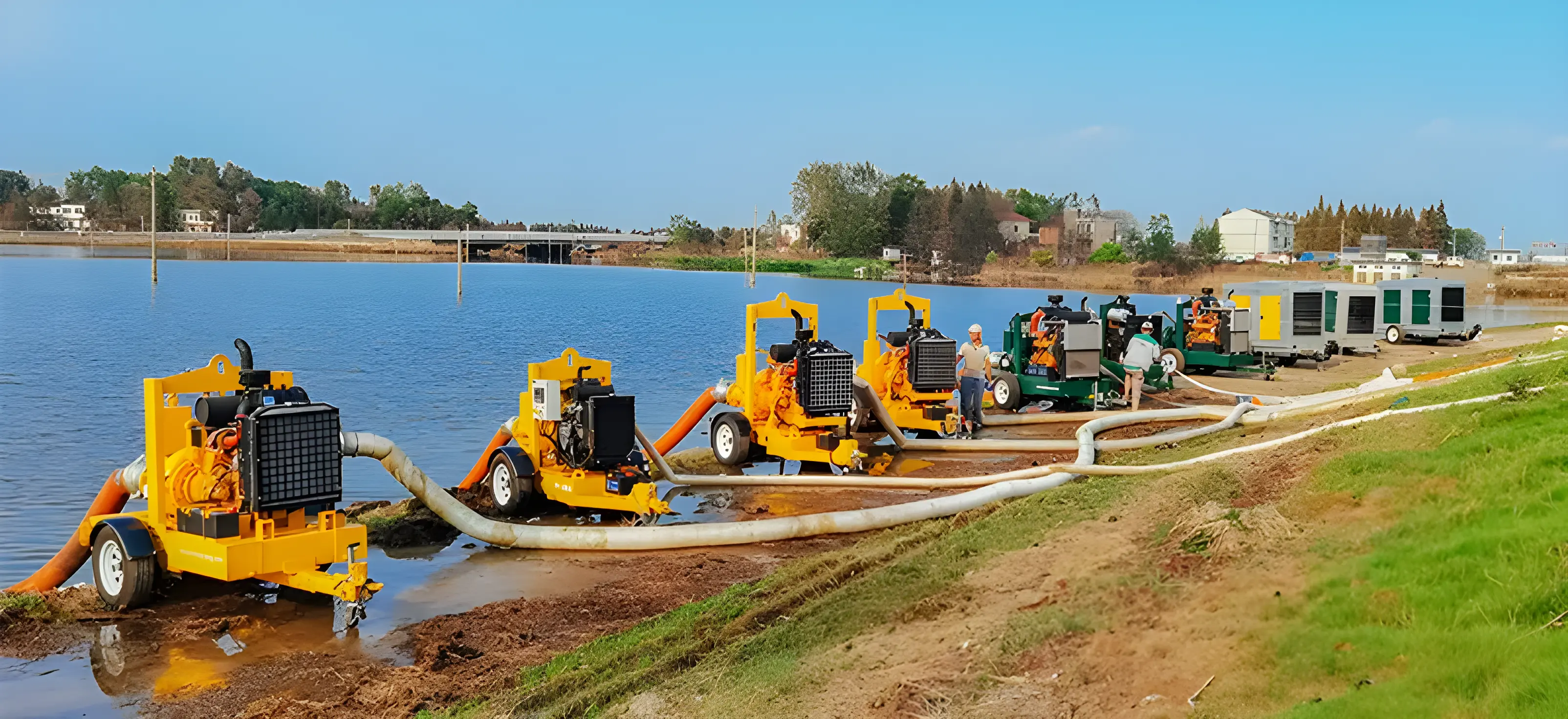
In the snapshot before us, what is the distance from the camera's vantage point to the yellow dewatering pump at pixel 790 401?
57.8ft

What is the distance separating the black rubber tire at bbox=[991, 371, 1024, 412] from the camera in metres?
24.2

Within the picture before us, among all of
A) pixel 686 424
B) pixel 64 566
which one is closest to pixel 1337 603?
pixel 64 566

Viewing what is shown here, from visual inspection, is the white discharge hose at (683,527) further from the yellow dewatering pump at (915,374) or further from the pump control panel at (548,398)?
the yellow dewatering pump at (915,374)

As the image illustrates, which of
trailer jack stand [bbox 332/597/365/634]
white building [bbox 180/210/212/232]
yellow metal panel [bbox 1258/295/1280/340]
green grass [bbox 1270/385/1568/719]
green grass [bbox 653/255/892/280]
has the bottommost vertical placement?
trailer jack stand [bbox 332/597/365/634]

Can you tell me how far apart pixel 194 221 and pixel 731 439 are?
19432 cm

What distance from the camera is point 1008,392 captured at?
24.3 meters

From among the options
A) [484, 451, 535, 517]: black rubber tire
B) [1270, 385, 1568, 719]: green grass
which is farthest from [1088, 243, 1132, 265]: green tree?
[1270, 385, 1568, 719]: green grass

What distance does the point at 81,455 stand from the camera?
70.5 feet

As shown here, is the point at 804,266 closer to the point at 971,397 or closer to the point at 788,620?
the point at 971,397

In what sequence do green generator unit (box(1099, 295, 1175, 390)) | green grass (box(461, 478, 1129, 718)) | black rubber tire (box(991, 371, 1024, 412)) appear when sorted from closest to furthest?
1. green grass (box(461, 478, 1129, 718))
2. black rubber tire (box(991, 371, 1024, 412))
3. green generator unit (box(1099, 295, 1175, 390))

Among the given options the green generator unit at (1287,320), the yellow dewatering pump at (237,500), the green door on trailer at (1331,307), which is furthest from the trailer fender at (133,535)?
the green door on trailer at (1331,307)

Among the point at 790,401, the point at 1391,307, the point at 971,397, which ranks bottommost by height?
the point at 971,397

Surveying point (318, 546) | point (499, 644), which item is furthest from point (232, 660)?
point (499, 644)

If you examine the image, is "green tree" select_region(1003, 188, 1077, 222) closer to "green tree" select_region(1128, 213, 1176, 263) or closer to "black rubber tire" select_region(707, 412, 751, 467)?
"green tree" select_region(1128, 213, 1176, 263)
